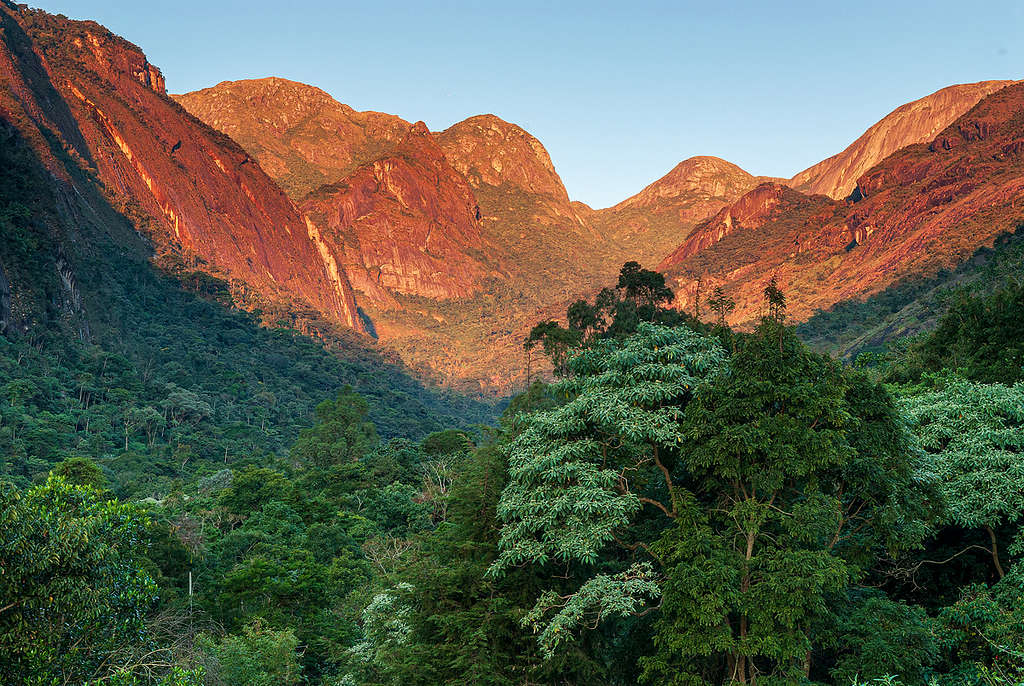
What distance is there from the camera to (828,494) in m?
14.8

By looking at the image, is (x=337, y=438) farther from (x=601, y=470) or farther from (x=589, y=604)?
(x=589, y=604)

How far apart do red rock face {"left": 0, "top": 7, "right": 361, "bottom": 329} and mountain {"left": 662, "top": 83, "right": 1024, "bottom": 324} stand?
107321mm

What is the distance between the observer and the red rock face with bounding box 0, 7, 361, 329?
143 m

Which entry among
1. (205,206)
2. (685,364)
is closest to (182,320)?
(205,206)

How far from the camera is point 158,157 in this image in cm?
15650

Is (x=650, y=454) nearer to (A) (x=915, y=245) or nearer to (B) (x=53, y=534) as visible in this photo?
(B) (x=53, y=534)

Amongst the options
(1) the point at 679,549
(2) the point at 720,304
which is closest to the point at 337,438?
(2) the point at 720,304

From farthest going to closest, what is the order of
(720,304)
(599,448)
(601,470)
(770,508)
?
(720,304) < (599,448) < (601,470) < (770,508)

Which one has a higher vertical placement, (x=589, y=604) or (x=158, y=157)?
(x=158, y=157)

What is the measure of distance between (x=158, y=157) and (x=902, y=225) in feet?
516

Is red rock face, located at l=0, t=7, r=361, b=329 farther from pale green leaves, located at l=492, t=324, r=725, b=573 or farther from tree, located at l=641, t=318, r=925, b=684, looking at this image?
tree, located at l=641, t=318, r=925, b=684

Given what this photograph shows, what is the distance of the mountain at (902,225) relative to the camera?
113m

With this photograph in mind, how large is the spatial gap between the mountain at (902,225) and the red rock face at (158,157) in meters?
107

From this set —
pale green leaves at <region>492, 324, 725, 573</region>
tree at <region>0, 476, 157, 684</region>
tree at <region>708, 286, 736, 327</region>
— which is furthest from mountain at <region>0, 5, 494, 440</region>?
pale green leaves at <region>492, 324, 725, 573</region>
